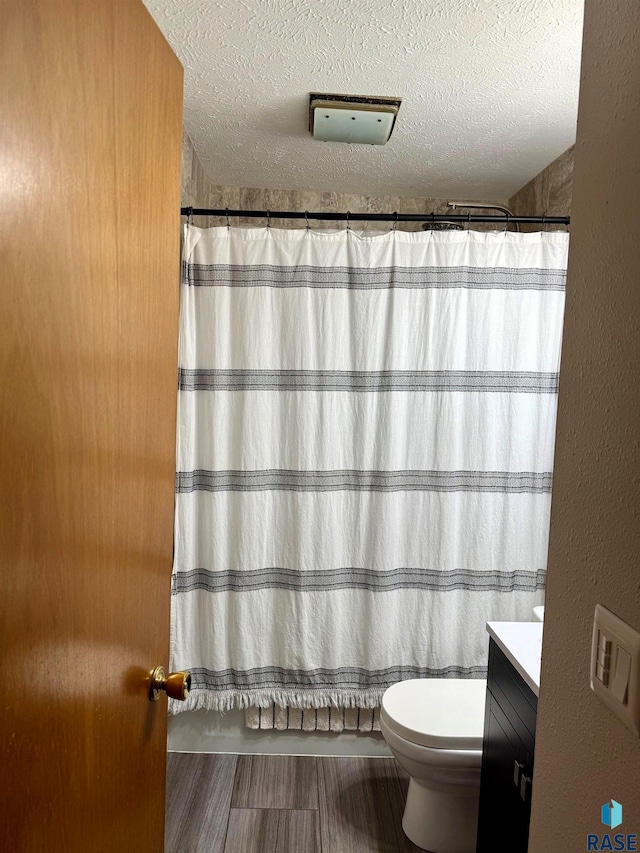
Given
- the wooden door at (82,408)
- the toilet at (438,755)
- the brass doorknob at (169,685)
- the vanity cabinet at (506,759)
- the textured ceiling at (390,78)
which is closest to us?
the wooden door at (82,408)

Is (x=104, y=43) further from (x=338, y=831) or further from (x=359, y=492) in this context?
(x=338, y=831)

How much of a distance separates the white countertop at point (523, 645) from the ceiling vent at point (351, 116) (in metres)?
1.73

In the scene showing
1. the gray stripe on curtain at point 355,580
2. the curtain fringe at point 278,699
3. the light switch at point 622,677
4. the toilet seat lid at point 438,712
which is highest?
the light switch at point 622,677

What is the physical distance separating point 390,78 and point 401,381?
1.03 metres

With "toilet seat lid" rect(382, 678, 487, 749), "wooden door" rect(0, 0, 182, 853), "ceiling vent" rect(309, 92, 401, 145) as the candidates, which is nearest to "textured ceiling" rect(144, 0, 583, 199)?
"ceiling vent" rect(309, 92, 401, 145)

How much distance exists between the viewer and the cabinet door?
59.8 inches

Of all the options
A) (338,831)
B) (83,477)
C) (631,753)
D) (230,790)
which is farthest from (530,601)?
(83,477)

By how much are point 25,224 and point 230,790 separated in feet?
7.66

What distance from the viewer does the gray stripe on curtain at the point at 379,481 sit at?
2451 mm

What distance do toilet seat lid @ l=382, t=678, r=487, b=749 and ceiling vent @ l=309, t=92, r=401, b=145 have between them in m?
1.99

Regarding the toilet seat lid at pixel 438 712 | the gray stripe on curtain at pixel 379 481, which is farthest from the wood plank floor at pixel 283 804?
the gray stripe on curtain at pixel 379 481

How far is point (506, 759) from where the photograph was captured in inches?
64.6

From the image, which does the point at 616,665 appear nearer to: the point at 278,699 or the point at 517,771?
the point at 517,771

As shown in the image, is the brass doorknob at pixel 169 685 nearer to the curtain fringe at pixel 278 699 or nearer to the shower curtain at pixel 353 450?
the shower curtain at pixel 353 450
